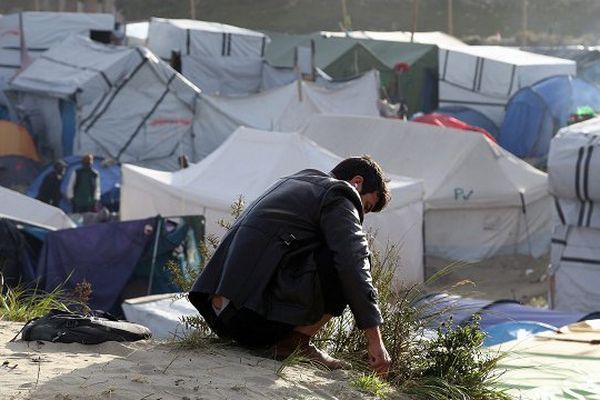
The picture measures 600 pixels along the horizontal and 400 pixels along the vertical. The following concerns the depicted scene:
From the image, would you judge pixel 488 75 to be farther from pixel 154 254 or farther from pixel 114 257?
pixel 114 257

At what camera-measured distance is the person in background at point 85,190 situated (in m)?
17.4

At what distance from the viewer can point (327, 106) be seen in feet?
80.4

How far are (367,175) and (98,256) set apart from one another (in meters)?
7.43

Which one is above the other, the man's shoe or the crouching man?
the crouching man

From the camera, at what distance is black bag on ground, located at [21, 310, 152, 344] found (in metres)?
5.23

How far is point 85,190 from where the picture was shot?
1748 centimetres

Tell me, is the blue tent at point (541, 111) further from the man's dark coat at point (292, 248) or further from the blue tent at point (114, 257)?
the man's dark coat at point (292, 248)

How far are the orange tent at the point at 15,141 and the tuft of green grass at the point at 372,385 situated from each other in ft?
63.4

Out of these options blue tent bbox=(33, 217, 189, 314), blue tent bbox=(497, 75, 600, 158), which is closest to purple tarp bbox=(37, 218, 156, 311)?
blue tent bbox=(33, 217, 189, 314)

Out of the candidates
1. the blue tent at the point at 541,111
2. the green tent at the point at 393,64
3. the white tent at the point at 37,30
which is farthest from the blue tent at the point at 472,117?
the white tent at the point at 37,30

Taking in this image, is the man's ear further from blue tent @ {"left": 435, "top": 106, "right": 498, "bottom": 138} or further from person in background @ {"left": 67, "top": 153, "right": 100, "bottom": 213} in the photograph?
blue tent @ {"left": 435, "top": 106, "right": 498, "bottom": 138}

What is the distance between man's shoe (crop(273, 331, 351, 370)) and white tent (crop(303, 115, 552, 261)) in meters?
11.9

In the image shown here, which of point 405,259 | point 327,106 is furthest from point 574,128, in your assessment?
point 327,106

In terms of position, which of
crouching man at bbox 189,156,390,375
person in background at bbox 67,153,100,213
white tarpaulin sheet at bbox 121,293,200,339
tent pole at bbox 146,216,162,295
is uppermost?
crouching man at bbox 189,156,390,375
